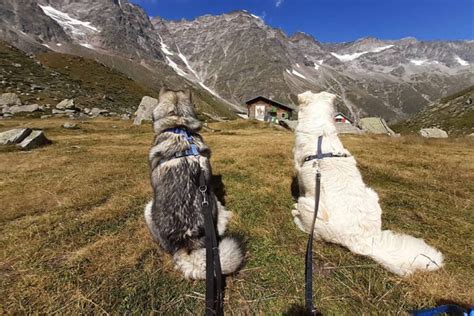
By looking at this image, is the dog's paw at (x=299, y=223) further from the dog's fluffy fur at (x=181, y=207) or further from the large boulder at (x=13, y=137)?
the large boulder at (x=13, y=137)

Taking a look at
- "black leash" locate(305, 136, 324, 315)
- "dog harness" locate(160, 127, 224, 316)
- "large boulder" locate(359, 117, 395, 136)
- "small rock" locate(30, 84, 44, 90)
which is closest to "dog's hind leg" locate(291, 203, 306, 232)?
"black leash" locate(305, 136, 324, 315)

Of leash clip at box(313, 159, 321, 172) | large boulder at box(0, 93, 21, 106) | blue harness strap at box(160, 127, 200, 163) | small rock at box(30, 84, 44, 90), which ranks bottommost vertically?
leash clip at box(313, 159, 321, 172)

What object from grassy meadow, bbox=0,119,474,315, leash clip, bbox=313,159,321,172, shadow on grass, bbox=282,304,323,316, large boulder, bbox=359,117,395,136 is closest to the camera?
shadow on grass, bbox=282,304,323,316

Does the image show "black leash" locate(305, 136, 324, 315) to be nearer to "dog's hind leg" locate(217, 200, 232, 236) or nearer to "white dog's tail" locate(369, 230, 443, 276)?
"white dog's tail" locate(369, 230, 443, 276)

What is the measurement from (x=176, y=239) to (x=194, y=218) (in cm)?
44

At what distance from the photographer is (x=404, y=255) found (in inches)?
168

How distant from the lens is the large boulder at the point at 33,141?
45.7 feet

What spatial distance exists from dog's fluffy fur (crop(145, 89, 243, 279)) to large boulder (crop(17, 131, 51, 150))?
1239 cm

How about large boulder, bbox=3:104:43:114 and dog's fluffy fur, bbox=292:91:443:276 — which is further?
large boulder, bbox=3:104:43:114

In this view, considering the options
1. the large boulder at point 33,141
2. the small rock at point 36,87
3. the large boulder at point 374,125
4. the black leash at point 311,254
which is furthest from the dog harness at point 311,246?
the small rock at point 36,87

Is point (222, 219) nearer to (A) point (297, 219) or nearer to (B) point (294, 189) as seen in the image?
(A) point (297, 219)

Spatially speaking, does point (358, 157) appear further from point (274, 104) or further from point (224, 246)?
point (274, 104)

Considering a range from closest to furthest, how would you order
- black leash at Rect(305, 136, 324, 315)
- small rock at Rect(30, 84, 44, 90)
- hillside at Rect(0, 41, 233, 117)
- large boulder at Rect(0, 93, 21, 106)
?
black leash at Rect(305, 136, 324, 315) < large boulder at Rect(0, 93, 21, 106) < hillside at Rect(0, 41, 233, 117) < small rock at Rect(30, 84, 44, 90)

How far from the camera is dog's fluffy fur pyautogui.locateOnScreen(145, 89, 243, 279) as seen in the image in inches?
167
